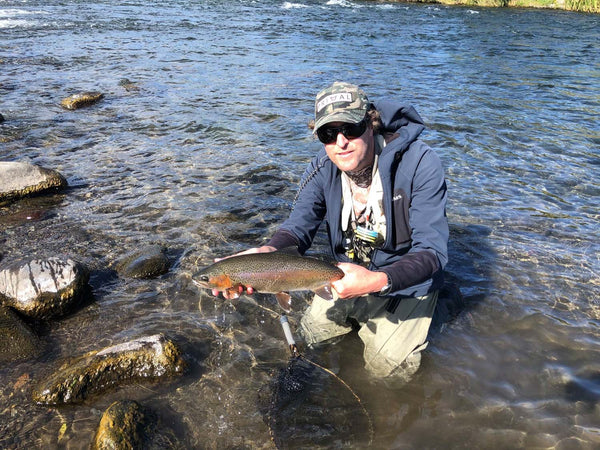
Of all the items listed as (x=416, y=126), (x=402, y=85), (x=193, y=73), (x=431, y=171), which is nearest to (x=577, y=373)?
(x=431, y=171)

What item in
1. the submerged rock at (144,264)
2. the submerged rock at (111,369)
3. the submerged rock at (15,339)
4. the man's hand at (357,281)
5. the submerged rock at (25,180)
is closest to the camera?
the man's hand at (357,281)

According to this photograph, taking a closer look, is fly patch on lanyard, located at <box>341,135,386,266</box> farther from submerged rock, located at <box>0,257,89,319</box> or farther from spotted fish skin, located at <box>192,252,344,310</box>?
submerged rock, located at <box>0,257,89,319</box>

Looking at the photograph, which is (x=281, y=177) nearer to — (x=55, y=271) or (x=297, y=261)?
(x=55, y=271)

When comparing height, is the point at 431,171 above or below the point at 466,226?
above

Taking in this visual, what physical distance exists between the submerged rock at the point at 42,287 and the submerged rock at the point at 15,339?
211mm

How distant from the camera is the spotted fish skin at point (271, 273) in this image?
154 inches

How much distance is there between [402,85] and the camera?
16.4 meters

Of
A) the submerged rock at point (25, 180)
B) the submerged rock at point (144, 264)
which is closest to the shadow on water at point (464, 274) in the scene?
the submerged rock at point (144, 264)

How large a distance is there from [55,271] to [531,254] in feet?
20.8

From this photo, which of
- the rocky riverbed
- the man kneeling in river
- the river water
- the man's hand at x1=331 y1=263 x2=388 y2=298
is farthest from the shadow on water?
the rocky riverbed

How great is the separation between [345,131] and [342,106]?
0.68 ft

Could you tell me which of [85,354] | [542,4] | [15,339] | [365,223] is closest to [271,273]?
[365,223]

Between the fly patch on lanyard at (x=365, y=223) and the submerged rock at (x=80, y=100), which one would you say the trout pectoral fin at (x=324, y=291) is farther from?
the submerged rock at (x=80, y=100)

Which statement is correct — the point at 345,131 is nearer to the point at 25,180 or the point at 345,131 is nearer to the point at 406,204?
the point at 406,204
